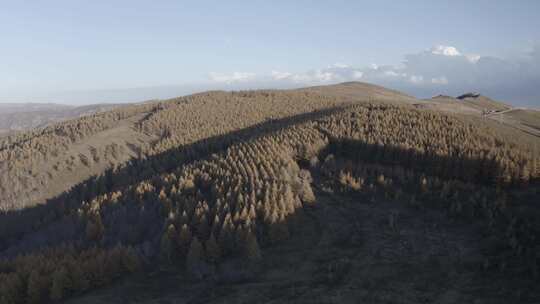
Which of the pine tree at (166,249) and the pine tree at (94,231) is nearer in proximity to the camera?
the pine tree at (166,249)

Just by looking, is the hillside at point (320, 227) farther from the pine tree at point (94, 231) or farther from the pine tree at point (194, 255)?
the pine tree at point (94, 231)

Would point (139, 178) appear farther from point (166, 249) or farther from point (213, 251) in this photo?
point (213, 251)

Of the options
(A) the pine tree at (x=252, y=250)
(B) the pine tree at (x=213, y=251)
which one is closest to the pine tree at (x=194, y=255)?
(B) the pine tree at (x=213, y=251)

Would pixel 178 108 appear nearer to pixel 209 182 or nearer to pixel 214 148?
pixel 214 148

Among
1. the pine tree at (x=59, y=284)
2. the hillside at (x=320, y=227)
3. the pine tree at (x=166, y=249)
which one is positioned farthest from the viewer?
the pine tree at (x=166, y=249)

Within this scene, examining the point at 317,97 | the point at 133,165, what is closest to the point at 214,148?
the point at 133,165

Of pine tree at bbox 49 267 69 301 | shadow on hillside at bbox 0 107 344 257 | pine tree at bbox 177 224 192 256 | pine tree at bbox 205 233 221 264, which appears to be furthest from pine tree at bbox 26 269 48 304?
shadow on hillside at bbox 0 107 344 257
